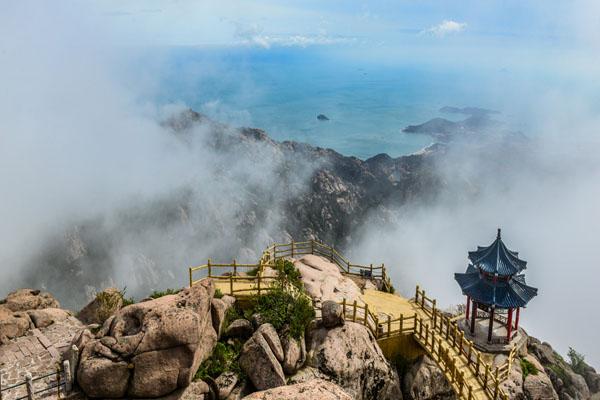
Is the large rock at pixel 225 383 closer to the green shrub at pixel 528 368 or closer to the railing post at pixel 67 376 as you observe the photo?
the railing post at pixel 67 376

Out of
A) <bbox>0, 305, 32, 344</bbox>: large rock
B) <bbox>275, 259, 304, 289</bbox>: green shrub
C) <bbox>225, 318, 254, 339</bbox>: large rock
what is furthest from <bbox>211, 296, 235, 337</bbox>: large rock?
<bbox>0, 305, 32, 344</bbox>: large rock

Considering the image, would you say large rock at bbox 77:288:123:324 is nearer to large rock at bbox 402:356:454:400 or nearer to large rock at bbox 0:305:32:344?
large rock at bbox 0:305:32:344

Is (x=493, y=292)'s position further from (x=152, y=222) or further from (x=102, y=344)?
(x=152, y=222)

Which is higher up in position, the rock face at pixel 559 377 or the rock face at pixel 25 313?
the rock face at pixel 25 313

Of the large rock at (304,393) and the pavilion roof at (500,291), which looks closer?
the large rock at (304,393)

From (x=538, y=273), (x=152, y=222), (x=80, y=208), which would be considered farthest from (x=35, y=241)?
(x=538, y=273)

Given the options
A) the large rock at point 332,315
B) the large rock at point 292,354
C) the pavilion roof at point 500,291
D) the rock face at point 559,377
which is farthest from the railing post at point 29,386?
the rock face at point 559,377

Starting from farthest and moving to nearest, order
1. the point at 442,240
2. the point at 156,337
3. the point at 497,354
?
the point at 442,240
the point at 497,354
the point at 156,337
